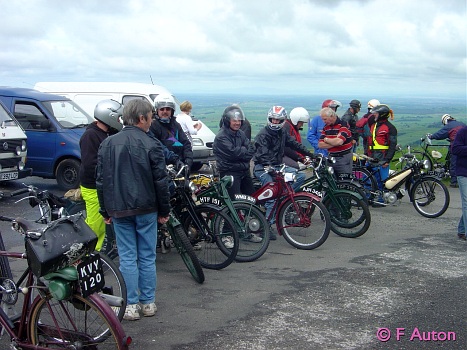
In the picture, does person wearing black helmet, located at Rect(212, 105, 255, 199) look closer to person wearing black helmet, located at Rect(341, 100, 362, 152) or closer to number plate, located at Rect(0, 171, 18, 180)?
number plate, located at Rect(0, 171, 18, 180)

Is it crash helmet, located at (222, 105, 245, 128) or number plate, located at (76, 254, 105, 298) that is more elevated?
crash helmet, located at (222, 105, 245, 128)

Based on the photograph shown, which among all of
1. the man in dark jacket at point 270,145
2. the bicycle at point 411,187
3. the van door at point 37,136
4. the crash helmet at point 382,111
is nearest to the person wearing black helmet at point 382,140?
the crash helmet at point 382,111

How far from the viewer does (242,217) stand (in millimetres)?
7535

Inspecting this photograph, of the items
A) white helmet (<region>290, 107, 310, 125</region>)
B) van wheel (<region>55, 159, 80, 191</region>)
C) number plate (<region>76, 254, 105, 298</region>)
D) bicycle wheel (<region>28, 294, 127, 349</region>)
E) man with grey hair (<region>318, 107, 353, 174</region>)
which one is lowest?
van wheel (<region>55, 159, 80, 191</region>)

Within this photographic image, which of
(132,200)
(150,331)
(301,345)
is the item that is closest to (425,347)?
(301,345)

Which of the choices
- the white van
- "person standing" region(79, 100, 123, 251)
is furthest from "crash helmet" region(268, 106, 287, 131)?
the white van

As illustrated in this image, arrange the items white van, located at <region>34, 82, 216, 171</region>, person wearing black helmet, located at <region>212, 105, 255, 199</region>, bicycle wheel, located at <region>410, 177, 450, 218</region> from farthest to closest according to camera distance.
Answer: white van, located at <region>34, 82, 216, 171</region>
bicycle wheel, located at <region>410, 177, 450, 218</region>
person wearing black helmet, located at <region>212, 105, 255, 199</region>

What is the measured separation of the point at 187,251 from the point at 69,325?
83.9 inches

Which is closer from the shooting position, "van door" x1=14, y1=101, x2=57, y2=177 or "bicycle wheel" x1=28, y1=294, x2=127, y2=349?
"bicycle wheel" x1=28, y1=294, x2=127, y2=349

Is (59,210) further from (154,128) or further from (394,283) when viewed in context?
(394,283)

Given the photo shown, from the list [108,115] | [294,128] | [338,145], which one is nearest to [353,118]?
[338,145]

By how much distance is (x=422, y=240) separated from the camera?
346 inches

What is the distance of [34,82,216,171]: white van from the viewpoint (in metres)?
15.4

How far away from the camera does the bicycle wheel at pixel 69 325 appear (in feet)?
13.2
